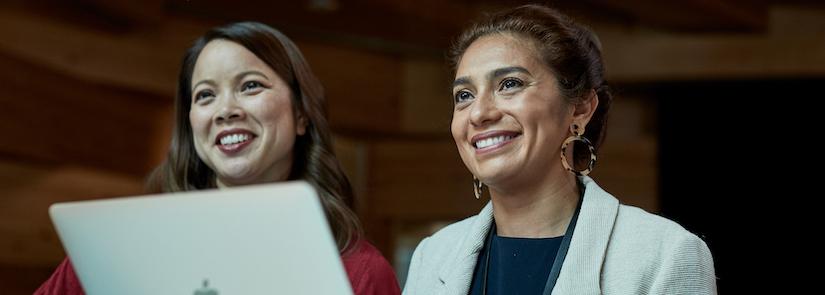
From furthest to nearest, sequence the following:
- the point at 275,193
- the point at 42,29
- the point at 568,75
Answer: the point at 42,29 < the point at 568,75 < the point at 275,193

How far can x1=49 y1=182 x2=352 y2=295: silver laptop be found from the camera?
1.53 metres

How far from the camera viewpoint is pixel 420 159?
7238 mm

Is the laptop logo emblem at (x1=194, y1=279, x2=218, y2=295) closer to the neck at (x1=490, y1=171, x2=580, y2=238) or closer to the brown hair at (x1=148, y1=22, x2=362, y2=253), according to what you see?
the neck at (x1=490, y1=171, x2=580, y2=238)

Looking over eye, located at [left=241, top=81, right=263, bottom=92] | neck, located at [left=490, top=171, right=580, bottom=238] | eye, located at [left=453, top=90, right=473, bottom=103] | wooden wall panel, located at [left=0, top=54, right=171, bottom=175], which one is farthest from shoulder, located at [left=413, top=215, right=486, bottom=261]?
wooden wall panel, located at [left=0, top=54, right=171, bottom=175]

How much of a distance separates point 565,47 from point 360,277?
0.55 metres

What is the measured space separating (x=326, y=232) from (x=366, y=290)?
2.44 ft

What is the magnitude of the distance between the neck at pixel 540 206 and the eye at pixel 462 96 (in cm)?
16

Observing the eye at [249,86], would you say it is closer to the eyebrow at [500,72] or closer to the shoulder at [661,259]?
the eyebrow at [500,72]

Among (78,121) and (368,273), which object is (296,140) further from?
(78,121)

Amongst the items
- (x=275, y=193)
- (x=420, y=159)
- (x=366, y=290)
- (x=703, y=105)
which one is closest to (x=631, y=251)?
(x=366, y=290)

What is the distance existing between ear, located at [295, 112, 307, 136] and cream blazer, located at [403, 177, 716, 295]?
0.52 meters

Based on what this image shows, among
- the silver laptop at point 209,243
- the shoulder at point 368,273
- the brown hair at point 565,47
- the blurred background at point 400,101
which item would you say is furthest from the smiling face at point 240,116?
the blurred background at point 400,101

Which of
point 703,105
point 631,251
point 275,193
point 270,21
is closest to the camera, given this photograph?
point 275,193

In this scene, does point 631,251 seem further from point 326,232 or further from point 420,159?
point 420,159
